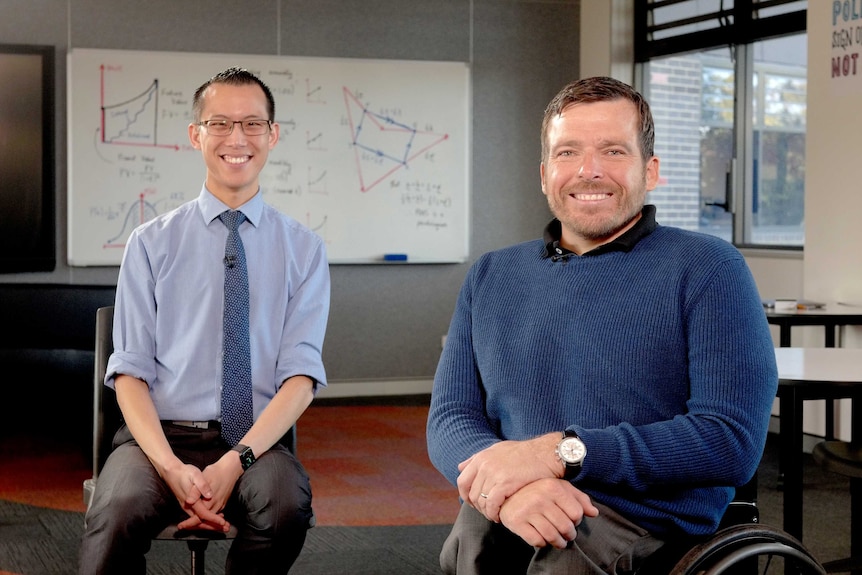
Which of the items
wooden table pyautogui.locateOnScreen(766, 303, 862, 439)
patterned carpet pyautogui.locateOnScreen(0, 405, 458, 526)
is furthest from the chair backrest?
wooden table pyautogui.locateOnScreen(766, 303, 862, 439)

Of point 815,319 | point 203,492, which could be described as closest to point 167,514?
point 203,492

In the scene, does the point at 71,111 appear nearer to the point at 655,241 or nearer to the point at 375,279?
the point at 375,279

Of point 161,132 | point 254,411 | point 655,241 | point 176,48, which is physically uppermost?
Answer: point 176,48

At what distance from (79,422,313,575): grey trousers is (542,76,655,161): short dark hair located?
876 mm

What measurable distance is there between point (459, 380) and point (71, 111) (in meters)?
4.57

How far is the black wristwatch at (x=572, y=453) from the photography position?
1.52m

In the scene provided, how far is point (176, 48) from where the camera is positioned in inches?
233

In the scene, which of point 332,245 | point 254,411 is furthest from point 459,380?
point 332,245

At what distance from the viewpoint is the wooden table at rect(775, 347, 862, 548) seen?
2443 mm

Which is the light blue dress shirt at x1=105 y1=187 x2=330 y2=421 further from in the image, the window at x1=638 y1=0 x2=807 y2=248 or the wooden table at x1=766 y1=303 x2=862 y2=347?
the window at x1=638 y1=0 x2=807 y2=248

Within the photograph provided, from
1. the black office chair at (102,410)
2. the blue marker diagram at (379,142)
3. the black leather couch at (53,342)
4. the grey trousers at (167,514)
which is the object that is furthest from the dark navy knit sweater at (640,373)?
the blue marker diagram at (379,142)

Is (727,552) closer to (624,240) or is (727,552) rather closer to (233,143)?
(624,240)

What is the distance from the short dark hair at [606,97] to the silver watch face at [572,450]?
53 cm

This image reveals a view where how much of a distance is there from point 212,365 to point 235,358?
0.17 ft
